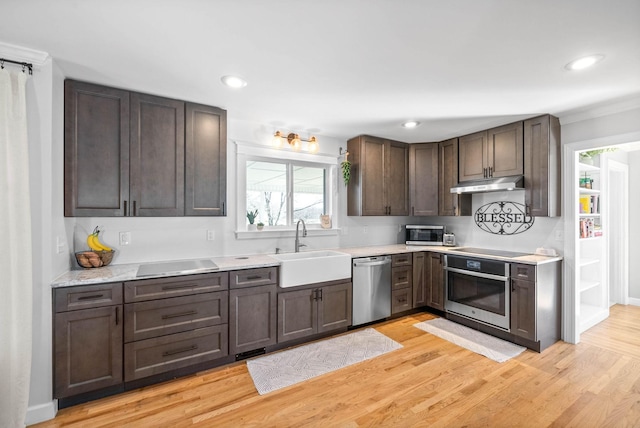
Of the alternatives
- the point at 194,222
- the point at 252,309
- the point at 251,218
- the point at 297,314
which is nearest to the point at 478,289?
the point at 297,314

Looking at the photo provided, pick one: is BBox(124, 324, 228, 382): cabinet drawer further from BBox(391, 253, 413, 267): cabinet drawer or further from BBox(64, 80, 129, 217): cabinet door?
BBox(391, 253, 413, 267): cabinet drawer

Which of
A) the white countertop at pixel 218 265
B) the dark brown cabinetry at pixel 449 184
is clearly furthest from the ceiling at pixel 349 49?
the white countertop at pixel 218 265

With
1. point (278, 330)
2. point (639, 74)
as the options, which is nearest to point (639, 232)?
point (639, 74)

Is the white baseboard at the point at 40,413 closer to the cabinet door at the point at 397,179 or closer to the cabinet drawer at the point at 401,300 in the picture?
the cabinet drawer at the point at 401,300

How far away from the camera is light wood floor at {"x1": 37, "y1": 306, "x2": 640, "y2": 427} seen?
1947 mm

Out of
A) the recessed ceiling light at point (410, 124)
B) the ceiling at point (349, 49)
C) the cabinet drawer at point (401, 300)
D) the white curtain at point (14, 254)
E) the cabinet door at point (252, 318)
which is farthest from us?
the cabinet drawer at point (401, 300)

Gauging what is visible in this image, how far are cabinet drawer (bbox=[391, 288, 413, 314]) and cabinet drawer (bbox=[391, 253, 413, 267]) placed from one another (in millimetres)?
335

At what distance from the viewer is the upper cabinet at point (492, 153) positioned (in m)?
3.28

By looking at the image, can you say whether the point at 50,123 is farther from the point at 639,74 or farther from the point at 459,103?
the point at 639,74

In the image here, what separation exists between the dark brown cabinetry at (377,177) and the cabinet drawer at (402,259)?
2.08 ft

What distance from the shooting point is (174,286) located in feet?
7.75

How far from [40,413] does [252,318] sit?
4.88ft

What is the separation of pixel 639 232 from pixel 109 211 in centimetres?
640

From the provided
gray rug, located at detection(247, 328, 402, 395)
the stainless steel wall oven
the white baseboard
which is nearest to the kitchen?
the white baseboard
